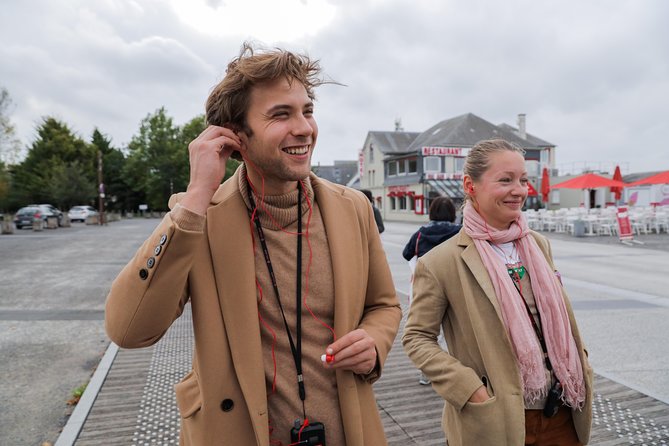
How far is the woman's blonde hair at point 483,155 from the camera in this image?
2338mm

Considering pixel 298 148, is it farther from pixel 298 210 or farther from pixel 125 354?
pixel 125 354

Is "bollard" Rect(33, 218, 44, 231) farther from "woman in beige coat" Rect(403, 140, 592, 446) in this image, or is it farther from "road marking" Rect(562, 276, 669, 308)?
"woman in beige coat" Rect(403, 140, 592, 446)

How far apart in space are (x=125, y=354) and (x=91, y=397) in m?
1.45

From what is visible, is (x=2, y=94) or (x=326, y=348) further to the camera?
(x=2, y=94)

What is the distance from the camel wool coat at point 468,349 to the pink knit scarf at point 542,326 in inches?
1.6

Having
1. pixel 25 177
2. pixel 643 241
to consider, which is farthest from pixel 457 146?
pixel 25 177

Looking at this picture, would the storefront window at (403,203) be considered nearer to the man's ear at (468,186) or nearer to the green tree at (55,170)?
the green tree at (55,170)

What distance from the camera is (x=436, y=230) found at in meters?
4.90

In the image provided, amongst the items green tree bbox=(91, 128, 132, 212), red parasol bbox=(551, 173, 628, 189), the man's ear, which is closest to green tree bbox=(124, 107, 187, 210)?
green tree bbox=(91, 128, 132, 212)

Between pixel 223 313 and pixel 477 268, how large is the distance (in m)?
1.24

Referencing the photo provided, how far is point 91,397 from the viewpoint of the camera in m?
4.37

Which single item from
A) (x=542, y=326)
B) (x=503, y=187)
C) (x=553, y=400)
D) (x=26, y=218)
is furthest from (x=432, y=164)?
(x=553, y=400)

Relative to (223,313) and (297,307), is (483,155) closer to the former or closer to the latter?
(297,307)

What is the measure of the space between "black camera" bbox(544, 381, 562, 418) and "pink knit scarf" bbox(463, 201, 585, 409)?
1.0 inches
